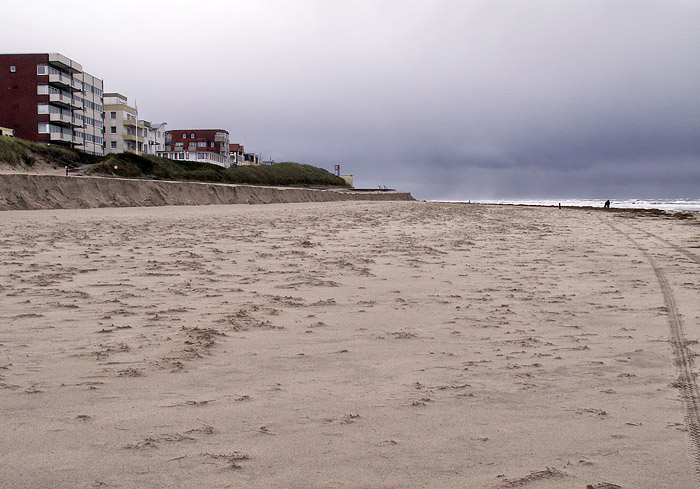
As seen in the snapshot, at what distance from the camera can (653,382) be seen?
3.28 m

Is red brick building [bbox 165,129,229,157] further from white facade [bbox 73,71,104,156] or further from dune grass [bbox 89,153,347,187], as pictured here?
white facade [bbox 73,71,104,156]

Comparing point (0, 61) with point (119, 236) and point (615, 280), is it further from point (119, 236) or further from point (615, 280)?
point (615, 280)

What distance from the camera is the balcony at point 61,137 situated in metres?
56.5

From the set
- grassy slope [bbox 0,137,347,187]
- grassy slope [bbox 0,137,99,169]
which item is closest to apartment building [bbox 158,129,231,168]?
grassy slope [bbox 0,137,347,187]

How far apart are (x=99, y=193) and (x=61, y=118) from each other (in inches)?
1635

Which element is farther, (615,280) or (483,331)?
(615,280)

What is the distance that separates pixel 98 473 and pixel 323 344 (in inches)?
79.9

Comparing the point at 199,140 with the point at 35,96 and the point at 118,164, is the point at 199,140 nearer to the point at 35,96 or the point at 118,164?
the point at 35,96

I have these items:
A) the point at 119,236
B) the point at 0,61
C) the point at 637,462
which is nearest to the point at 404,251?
the point at 119,236

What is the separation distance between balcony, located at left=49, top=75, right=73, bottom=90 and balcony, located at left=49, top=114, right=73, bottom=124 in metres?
3.18

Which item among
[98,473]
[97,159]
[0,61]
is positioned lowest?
[98,473]

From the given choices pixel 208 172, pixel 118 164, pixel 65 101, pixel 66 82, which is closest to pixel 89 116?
pixel 65 101

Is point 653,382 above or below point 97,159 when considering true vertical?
below

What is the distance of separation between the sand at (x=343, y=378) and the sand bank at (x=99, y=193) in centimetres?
1473
